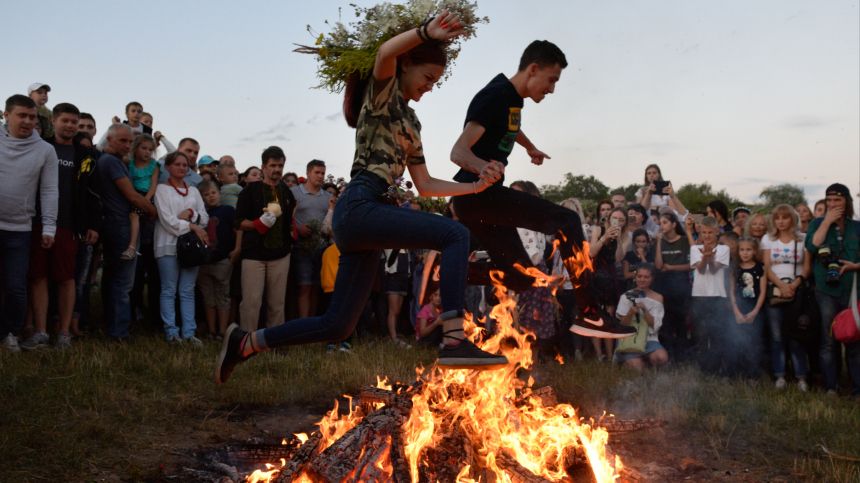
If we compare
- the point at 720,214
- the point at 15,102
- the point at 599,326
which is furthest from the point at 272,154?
the point at 720,214

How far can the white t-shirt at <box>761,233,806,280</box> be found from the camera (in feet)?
23.6

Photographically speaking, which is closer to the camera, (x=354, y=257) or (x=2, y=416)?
(x=354, y=257)

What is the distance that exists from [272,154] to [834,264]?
639 centimetres

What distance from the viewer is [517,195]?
424 cm

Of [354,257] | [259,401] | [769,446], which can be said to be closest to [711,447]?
[769,446]

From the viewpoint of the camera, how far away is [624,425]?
15.1 feet

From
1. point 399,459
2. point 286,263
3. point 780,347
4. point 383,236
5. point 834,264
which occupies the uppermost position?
point 383,236

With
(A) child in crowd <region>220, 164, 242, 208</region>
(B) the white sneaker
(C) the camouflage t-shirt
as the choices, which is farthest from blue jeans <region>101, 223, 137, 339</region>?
(C) the camouflage t-shirt

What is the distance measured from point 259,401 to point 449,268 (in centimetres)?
259

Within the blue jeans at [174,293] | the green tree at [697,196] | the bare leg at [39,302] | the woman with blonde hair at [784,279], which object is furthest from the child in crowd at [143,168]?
the green tree at [697,196]

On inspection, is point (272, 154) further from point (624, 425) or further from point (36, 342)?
point (624, 425)

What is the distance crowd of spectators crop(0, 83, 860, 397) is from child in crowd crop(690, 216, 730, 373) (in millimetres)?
14

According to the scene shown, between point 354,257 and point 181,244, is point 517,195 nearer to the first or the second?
point 354,257

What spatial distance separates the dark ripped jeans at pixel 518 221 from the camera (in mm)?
4164
